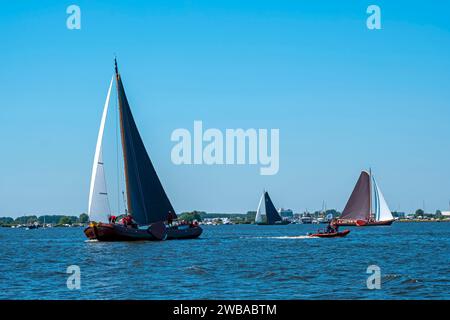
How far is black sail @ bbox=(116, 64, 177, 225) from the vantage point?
77188 mm

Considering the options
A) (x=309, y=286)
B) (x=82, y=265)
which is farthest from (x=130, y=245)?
(x=309, y=286)

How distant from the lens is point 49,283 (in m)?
40.6

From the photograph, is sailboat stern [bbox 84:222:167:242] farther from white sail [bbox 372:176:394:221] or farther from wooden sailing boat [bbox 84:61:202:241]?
white sail [bbox 372:176:394:221]

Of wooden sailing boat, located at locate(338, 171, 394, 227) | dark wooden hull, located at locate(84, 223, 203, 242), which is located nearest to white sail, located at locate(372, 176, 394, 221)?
wooden sailing boat, located at locate(338, 171, 394, 227)

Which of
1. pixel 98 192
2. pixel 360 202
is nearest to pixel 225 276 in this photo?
pixel 98 192

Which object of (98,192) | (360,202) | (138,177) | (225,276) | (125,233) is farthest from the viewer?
(360,202)

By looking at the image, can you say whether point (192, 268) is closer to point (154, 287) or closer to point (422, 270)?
point (154, 287)

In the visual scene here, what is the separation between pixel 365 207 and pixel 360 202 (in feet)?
12.8

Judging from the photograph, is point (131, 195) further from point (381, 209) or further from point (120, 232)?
point (381, 209)

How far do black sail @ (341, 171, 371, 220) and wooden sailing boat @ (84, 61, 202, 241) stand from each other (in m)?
87.5

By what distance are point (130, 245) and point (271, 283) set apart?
35416 millimetres

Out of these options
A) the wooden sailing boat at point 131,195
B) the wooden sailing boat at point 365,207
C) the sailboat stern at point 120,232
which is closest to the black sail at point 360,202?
the wooden sailing boat at point 365,207

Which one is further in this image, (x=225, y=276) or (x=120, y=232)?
(x=120, y=232)

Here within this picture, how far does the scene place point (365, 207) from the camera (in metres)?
172
